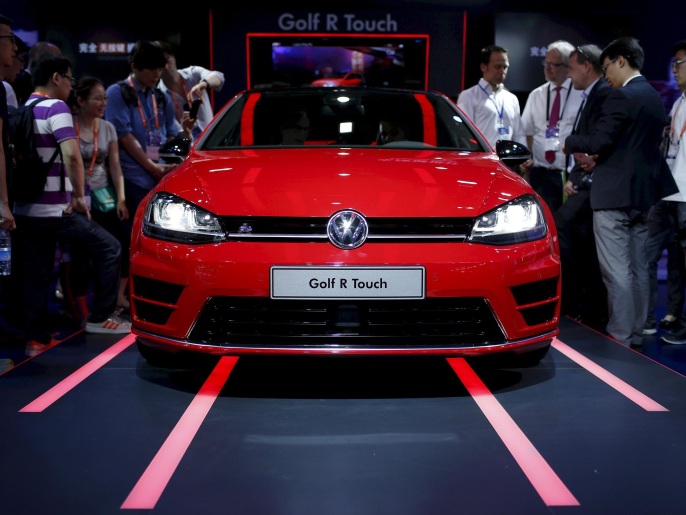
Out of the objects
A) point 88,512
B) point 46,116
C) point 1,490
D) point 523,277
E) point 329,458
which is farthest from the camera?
point 46,116

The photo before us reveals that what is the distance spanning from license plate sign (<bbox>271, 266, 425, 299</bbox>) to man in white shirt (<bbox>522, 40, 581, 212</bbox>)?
319cm

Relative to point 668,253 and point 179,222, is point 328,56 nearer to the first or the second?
point 668,253

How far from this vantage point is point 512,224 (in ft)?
10.0

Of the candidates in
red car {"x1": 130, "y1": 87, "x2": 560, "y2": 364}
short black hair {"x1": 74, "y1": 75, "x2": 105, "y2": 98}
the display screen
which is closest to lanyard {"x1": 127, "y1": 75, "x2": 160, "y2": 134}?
short black hair {"x1": 74, "y1": 75, "x2": 105, "y2": 98}

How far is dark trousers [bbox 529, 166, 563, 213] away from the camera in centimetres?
587

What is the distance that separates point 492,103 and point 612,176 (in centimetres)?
210

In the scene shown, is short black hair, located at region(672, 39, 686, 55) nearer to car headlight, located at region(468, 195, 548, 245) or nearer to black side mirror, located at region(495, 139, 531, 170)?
black side mirror, located at region(495, 139, 531, 170)

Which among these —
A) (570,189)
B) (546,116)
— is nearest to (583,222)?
(570,189)

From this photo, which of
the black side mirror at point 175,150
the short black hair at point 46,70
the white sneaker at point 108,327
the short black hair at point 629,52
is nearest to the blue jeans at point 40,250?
the white sneaker at point 108,327

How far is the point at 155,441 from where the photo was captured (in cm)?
278

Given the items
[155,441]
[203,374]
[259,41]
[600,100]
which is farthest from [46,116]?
[259,41]

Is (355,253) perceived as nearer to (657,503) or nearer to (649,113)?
(657,503)

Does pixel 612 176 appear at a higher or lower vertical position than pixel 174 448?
higher

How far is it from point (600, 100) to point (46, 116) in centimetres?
311
